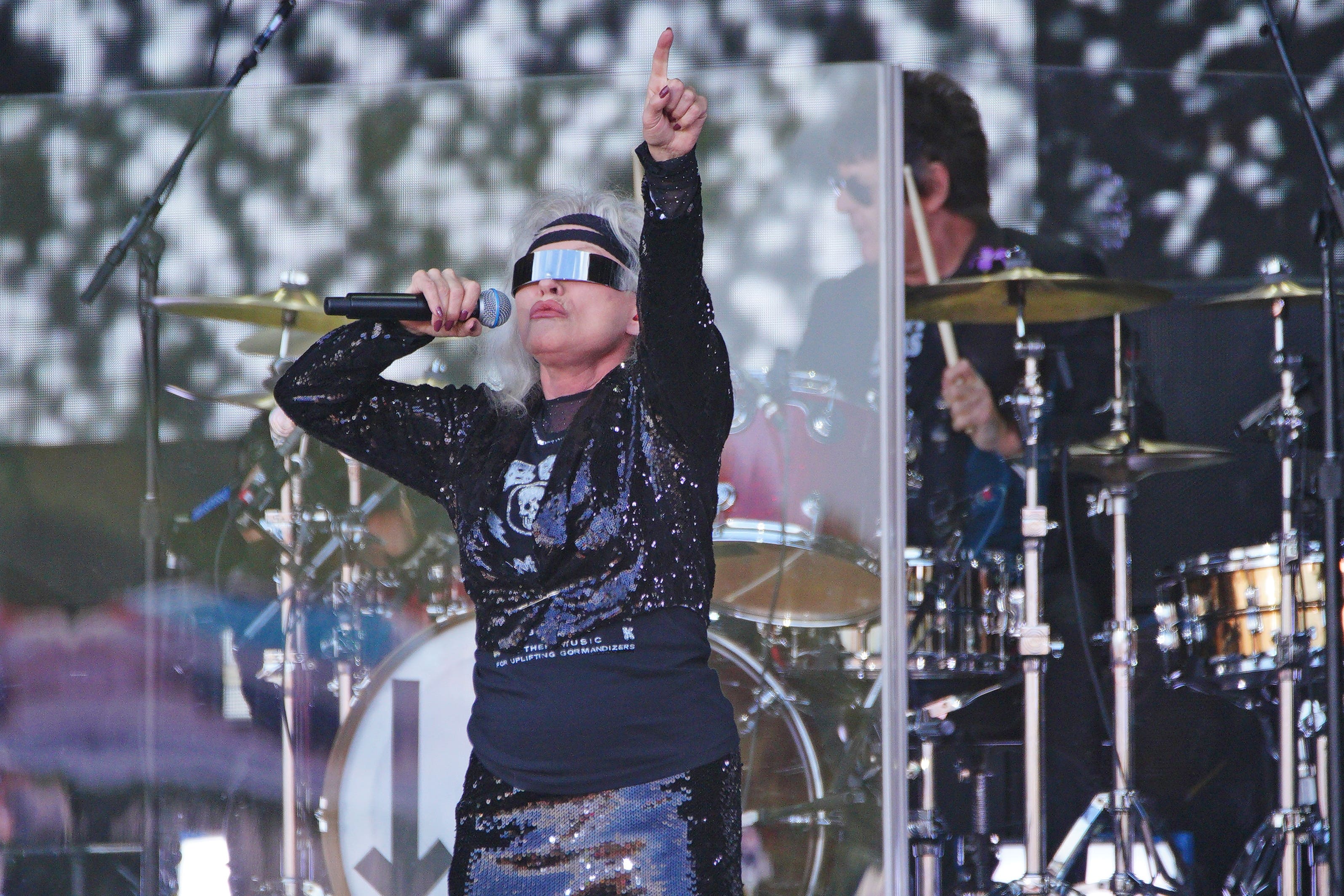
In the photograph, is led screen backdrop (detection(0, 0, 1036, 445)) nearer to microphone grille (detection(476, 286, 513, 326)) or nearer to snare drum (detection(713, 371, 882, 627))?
snare drum (detection(713, 371, 882, 627))

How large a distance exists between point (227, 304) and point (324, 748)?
35.7 inches

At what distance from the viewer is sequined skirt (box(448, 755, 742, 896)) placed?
1407 millimetres

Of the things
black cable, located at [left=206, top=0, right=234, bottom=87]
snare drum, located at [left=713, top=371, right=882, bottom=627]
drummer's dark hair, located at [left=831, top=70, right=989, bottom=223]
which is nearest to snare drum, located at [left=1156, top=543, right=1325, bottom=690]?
snare drum, located at [left=713, top=371, right=882, bottom=627]

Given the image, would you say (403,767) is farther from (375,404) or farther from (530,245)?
(530,245)

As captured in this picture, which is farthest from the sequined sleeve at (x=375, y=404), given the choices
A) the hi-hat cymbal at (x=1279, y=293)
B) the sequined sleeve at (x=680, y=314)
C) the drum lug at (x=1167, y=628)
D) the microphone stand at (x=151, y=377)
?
the hi-hat cymbal at (x=1279, y=293)

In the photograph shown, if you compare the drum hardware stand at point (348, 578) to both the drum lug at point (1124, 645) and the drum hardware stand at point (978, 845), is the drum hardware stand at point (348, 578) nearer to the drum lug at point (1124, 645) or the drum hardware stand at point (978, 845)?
the drum hardware stand at point (978, 845)

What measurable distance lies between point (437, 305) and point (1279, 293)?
2034mm

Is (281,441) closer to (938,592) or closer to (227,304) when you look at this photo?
(227,304)

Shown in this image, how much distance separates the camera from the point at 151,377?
9.30ft

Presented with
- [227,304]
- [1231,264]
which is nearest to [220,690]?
[227,304]

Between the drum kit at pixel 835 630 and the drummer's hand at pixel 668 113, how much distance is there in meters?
1.25

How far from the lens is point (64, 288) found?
9.39ft

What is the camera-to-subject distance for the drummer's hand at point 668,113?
1.31 metres

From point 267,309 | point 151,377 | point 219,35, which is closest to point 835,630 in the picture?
point 267,309
